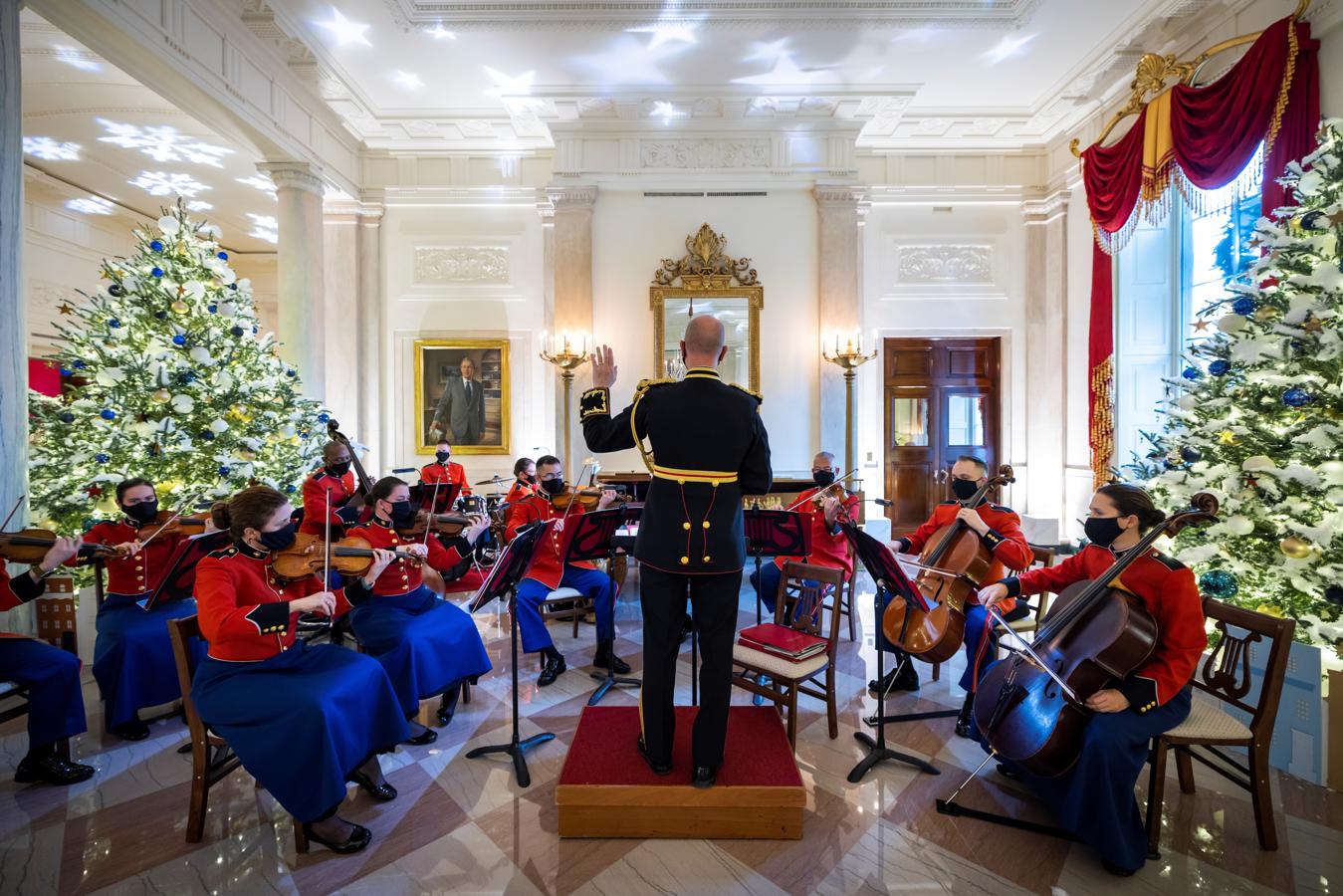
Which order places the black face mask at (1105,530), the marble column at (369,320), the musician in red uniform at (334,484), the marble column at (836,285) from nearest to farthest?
the black face mask at (1105,530)
the musician in red uniform at (334,484)
the marble column at (836,285)
the marble column at (369,320)

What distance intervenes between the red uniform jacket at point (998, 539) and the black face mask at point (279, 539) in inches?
129

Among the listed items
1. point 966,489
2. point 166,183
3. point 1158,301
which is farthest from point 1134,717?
point 166,183

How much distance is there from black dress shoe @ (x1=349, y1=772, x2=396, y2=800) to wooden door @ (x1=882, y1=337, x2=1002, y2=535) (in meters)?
7.05

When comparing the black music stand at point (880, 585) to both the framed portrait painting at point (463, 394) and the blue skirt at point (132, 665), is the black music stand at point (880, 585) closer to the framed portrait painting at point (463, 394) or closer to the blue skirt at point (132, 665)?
the blue skirt at point (132, 665)

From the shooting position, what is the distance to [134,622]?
3.46 meters

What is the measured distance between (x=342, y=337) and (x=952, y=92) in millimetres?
8208

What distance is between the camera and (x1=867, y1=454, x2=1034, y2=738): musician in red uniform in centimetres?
315

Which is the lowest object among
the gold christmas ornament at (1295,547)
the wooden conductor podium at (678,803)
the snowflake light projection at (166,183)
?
the wooden conductor podium at (678,803)

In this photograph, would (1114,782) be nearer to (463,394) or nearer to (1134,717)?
(1134,717)

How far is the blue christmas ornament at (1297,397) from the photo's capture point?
346 centimetres

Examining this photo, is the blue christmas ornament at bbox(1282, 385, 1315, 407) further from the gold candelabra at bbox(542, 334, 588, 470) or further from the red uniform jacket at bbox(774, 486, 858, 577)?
the gold candelabra at bbox(542, 334, 588, 470)

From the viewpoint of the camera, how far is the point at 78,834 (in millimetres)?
2562

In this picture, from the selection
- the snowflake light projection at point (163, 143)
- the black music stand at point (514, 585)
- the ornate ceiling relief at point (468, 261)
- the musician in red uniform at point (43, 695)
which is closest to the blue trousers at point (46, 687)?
the musician in red uniform at point (43, 695)

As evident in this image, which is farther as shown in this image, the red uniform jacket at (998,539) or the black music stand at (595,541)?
the black music stand at (595,541)
